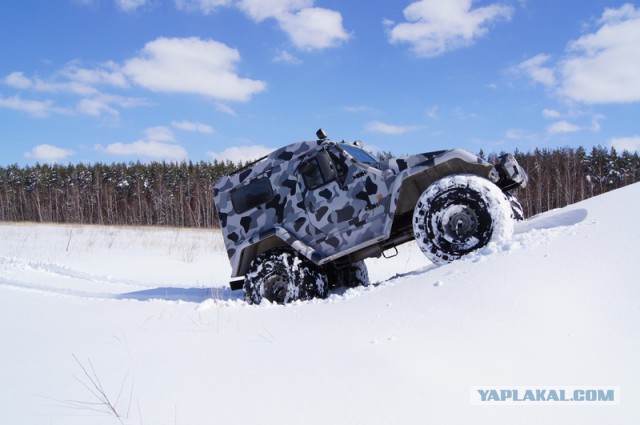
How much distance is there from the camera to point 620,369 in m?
2.39

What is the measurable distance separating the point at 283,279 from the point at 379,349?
3704mm

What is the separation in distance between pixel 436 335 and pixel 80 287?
8.62 metres

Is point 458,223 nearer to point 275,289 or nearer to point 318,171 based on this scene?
point 318,171

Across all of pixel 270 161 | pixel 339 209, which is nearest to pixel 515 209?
pixel 339 209

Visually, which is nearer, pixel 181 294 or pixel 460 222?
pixel 460 222

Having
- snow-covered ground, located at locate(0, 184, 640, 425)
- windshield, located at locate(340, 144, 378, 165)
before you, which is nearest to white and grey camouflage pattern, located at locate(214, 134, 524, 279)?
windshield, located at locate(340, 144, 378, 165)

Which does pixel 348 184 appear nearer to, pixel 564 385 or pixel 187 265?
pixel 564 385

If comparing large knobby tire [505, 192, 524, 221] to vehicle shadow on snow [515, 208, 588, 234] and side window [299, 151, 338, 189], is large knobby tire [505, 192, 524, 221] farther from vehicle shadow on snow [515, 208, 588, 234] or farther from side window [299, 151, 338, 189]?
side window [299, 151, 338, 189]

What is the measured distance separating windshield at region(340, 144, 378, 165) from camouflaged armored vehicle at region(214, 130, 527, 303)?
2 centimetres

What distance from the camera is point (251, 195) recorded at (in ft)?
22.8

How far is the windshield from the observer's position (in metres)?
6.60

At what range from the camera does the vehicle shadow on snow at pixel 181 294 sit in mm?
7996

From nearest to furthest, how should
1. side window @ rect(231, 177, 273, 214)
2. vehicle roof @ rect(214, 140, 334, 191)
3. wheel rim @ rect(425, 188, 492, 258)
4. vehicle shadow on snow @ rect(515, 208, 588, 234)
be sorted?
wheel rim @ rect(425, 188, 492, 258) → vehicle shadow on snow @ rect(515, 208, 588, 234) → vehicle roof @ rect(214, 140, 334, 191) → side window @ rect(231, 177, 273, 214)

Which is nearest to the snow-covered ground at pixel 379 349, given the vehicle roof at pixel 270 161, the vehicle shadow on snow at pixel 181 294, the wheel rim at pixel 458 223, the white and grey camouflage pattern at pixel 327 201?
the wheel rim at pixel 458 223
